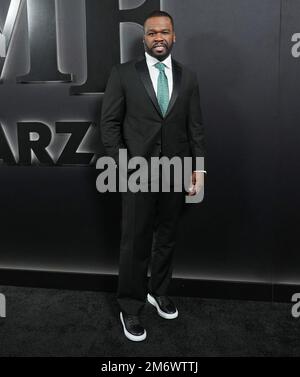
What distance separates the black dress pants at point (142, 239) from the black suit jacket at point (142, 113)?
254mm

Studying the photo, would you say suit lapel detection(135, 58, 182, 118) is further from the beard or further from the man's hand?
the man's hand

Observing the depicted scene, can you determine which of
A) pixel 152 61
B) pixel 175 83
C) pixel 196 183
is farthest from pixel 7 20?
pixel 196 183

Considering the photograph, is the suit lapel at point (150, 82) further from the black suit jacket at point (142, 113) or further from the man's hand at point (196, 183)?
the man's hand at point (196, 183)

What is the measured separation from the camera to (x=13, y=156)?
2857 mm

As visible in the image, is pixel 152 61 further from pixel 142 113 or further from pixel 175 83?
pixel 142 113

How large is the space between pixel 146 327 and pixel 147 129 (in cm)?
112

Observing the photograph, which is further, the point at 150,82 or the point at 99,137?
the point at 99,137

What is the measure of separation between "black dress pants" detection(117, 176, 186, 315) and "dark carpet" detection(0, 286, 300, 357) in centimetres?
21

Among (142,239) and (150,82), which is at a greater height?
(150,82)

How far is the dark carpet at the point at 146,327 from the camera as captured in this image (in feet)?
7.36

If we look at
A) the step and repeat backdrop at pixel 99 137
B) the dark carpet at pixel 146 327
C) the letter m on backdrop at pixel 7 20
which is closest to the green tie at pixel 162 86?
the step and repeat backdrop at pixel 99 137

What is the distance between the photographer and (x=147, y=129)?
7.30ft

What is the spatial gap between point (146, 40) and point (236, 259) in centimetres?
145

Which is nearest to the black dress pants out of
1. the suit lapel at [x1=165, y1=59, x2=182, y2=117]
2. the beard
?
the suit lapel at [x1=165, y1=59, x2=182, y2=117]
